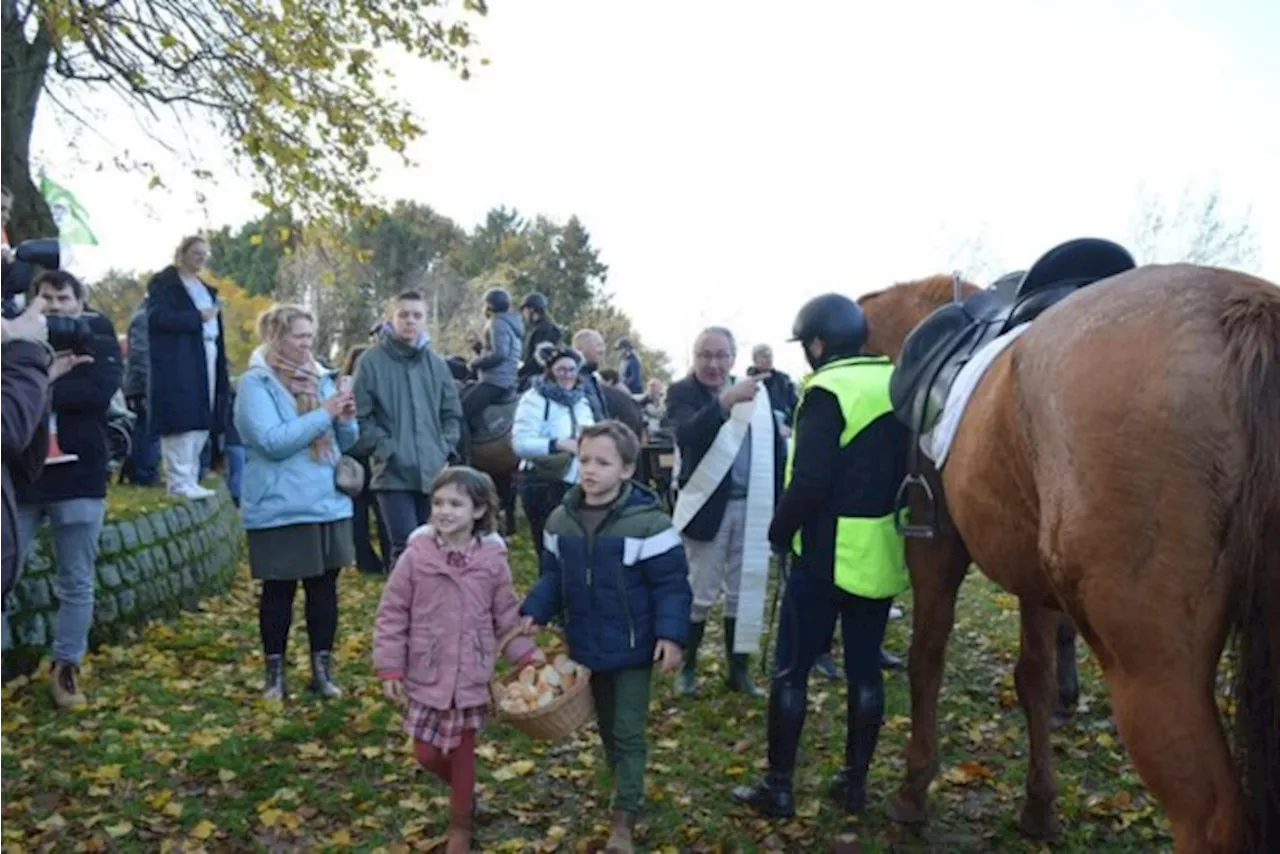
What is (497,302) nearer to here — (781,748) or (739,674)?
(739,674)

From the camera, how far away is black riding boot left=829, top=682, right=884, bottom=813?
439 centimetres

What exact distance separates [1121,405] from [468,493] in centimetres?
231

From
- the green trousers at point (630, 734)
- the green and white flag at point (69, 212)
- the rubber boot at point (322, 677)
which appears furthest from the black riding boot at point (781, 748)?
the green and white flag at point (69, 212)

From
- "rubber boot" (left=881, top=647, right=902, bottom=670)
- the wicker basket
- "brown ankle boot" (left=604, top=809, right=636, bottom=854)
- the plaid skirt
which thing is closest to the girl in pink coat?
the plaid skirt

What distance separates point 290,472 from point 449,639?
1945 millimetres

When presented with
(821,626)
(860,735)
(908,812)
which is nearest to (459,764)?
(821,626)

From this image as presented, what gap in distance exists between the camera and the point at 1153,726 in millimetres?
2730

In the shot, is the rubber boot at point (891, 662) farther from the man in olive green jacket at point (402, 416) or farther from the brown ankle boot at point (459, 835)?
the brown ankle boot at point (459, 835)

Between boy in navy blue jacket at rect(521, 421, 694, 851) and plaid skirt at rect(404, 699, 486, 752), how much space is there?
40 centimetres

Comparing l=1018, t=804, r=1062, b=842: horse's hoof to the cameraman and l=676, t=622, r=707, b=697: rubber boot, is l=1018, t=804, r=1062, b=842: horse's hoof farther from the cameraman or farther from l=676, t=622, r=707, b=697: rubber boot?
the cameraman

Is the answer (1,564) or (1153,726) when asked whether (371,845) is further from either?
(1153,726)

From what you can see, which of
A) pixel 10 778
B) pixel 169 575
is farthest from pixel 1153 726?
pixel 169 575

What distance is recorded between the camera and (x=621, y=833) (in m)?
4.01

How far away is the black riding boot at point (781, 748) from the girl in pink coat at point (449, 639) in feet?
3.41
